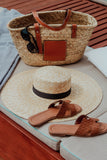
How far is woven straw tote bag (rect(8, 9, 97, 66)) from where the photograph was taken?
1449mm

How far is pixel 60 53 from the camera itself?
152 cm

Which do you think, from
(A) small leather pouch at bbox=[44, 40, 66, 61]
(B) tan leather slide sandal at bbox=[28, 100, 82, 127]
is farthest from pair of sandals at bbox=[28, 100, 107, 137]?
(A) small leather pouch at bbox=[44, 40, 66, 61]

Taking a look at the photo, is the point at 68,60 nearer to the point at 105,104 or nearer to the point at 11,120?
the point at 105,104

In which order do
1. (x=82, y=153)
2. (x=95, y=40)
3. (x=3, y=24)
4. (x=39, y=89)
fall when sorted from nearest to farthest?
(x=82, y=153) → (x=39, y=89) → (x=95, y=40) → (x=3, y=24)

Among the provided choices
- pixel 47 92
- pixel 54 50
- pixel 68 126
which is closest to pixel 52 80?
pixel 47 92

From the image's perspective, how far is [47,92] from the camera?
1.25m

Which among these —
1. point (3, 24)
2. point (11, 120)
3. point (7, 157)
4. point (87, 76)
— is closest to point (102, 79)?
point (87, 76)

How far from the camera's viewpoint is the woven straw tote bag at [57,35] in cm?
145

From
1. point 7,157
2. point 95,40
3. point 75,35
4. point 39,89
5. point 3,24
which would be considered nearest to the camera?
point 39,89

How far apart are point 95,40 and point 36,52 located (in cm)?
58

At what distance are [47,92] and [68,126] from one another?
0.72ft

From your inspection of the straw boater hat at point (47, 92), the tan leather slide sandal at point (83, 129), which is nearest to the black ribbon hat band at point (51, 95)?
the straw boater hat at point (47, 92)

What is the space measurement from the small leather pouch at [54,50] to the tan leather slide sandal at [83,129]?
1.71 ft

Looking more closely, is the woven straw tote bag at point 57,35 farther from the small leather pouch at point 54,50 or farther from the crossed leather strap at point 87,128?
the crossed leather strap at point 87,128
